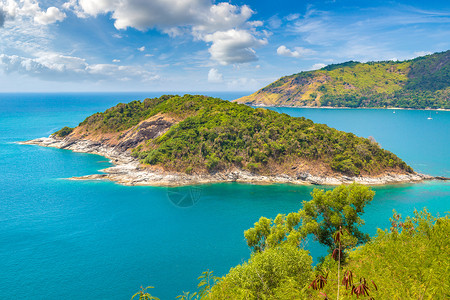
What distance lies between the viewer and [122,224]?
4944cm

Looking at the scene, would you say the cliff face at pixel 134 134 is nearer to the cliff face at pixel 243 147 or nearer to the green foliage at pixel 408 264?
the cliff face at pixel 243 147

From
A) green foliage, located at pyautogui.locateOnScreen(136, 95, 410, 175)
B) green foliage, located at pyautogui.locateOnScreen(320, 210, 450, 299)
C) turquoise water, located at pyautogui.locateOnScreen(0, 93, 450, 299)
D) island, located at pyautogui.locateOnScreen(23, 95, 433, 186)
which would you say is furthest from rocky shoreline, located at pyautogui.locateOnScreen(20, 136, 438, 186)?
green foliage, located at pyautogui.locateOnScreen(320, 210, 450, 299)

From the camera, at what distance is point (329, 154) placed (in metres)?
76.1

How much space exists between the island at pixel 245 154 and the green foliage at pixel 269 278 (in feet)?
163

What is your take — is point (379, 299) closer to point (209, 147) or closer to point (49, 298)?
point (49, 298)

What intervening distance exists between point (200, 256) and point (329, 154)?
54.4 meters

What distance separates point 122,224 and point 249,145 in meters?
45.6

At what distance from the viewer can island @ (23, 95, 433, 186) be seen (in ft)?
239

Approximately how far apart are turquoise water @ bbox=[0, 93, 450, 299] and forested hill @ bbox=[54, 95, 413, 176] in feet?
29.8

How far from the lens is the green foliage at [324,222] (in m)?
31.0

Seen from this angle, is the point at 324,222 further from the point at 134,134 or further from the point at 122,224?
the point at 134,134

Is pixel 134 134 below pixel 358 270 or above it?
above

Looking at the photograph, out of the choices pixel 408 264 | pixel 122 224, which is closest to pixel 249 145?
pixel 122 224

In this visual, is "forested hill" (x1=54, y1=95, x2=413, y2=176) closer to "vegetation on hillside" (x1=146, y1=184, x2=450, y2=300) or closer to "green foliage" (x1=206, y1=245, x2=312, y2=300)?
"vegetation on hillside" (x1=146, y1=184, x2=450, y2=300)
